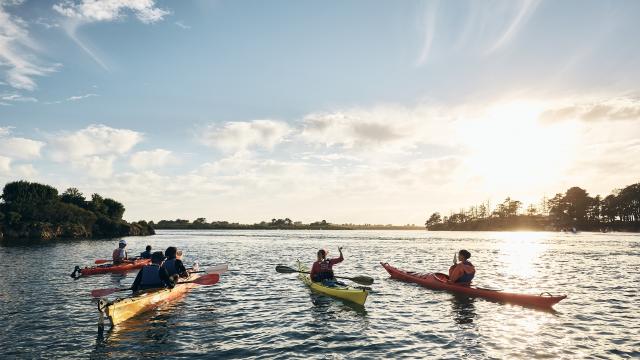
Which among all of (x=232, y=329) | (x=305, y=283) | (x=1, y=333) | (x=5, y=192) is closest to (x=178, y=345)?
(x=232, y=329)

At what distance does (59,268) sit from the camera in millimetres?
34562

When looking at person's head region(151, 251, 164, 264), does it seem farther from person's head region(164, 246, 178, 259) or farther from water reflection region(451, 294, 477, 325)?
water reflection region(451, 294, 477, 325)

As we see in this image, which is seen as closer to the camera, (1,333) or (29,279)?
(1,333)

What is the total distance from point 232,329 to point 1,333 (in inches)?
322

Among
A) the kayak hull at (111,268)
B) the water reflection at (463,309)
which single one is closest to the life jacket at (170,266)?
the kayak hull at (111,268)

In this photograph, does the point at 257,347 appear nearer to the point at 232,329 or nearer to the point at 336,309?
the point at 232,329

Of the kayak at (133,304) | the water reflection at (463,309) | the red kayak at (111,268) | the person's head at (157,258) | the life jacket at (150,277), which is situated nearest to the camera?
the kayak at (133,304)

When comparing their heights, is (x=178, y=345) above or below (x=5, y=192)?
below

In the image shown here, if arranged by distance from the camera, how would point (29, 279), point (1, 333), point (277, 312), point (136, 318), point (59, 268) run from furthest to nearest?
point (59, 268) → point (29, 279) → point (277, 312) → point (136, 318) → point (1, 333)

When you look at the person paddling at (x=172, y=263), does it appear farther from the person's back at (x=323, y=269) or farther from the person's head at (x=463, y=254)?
the person's head at (x=463, y=254)

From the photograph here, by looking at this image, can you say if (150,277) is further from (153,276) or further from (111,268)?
(111,268)

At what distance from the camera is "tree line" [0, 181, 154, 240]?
89.3m

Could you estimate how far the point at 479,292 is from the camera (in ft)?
70.5

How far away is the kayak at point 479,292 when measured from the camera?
18.7 meters
